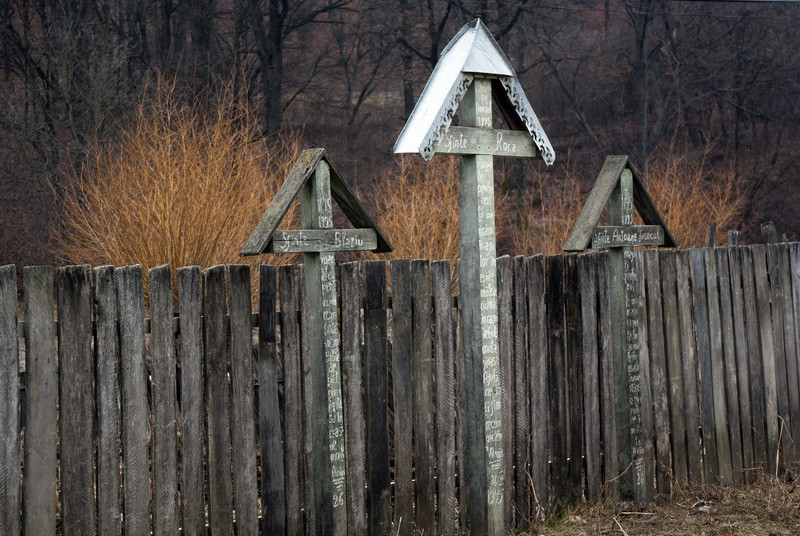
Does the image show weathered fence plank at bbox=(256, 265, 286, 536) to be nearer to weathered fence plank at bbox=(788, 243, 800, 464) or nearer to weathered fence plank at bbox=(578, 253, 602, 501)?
weathered fence plank at bbox=(578, 253, 602, 501)

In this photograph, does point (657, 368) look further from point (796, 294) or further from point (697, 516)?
point (796, 294)

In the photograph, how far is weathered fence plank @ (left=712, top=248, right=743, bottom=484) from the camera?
6301 mm

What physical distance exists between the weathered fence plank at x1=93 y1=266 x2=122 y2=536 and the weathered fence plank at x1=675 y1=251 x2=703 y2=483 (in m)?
3.71

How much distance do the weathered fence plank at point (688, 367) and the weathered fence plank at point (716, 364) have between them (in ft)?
0.62

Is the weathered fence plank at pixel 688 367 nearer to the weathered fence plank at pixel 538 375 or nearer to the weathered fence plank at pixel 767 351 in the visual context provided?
the weathered fence plank at pixel 767 351

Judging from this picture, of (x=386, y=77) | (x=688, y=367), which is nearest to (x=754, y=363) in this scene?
(x=688, y=367)

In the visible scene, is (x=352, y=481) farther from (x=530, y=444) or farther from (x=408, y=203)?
(x=408, y=203)

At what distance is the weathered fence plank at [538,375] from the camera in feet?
17.2

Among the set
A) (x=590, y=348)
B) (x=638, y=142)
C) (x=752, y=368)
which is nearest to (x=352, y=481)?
(x=590, y=348)

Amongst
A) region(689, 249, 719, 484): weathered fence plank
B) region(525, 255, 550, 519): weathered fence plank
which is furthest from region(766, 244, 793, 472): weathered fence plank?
region(525, 255, 550, 519): weathered fence plank

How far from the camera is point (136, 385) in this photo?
13.3ft

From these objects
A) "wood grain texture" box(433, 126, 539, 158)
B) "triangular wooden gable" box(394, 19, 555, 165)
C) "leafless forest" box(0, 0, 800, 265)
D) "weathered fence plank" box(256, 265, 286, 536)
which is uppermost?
"leafless forest" box(0, 0, 800, 265)

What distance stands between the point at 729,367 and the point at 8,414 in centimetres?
465

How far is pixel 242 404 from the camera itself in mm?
4363
